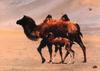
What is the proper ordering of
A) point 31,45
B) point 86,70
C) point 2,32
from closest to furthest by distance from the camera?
point 86,70 < point 31,45 < point 2,32

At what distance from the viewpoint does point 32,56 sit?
9125mm

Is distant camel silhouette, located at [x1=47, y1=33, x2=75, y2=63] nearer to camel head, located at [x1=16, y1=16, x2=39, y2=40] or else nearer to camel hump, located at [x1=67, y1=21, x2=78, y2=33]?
camel hump, located at [x1=67, y1=21, x2=78, y2=33]

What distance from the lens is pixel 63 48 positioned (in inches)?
338

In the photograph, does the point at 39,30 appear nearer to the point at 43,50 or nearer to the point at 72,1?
the point at 43,50

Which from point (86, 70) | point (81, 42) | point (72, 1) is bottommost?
point (86, 70)

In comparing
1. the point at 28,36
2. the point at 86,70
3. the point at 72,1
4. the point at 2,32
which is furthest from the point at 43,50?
the point at 72,1

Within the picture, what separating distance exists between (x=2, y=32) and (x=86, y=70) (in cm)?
372

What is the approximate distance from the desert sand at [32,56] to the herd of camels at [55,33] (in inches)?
5.0

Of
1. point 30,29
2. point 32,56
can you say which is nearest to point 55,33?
point 30,29

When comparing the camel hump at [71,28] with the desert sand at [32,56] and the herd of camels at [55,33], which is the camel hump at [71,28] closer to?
the herd of camels at [55,33]

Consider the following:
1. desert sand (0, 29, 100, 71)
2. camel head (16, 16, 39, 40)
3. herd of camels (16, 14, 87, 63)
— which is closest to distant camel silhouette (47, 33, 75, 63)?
herd of camels (16, 14, 87, 63)

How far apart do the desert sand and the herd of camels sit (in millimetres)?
128

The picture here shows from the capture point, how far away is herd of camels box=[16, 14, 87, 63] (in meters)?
8.48

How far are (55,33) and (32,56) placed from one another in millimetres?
965
